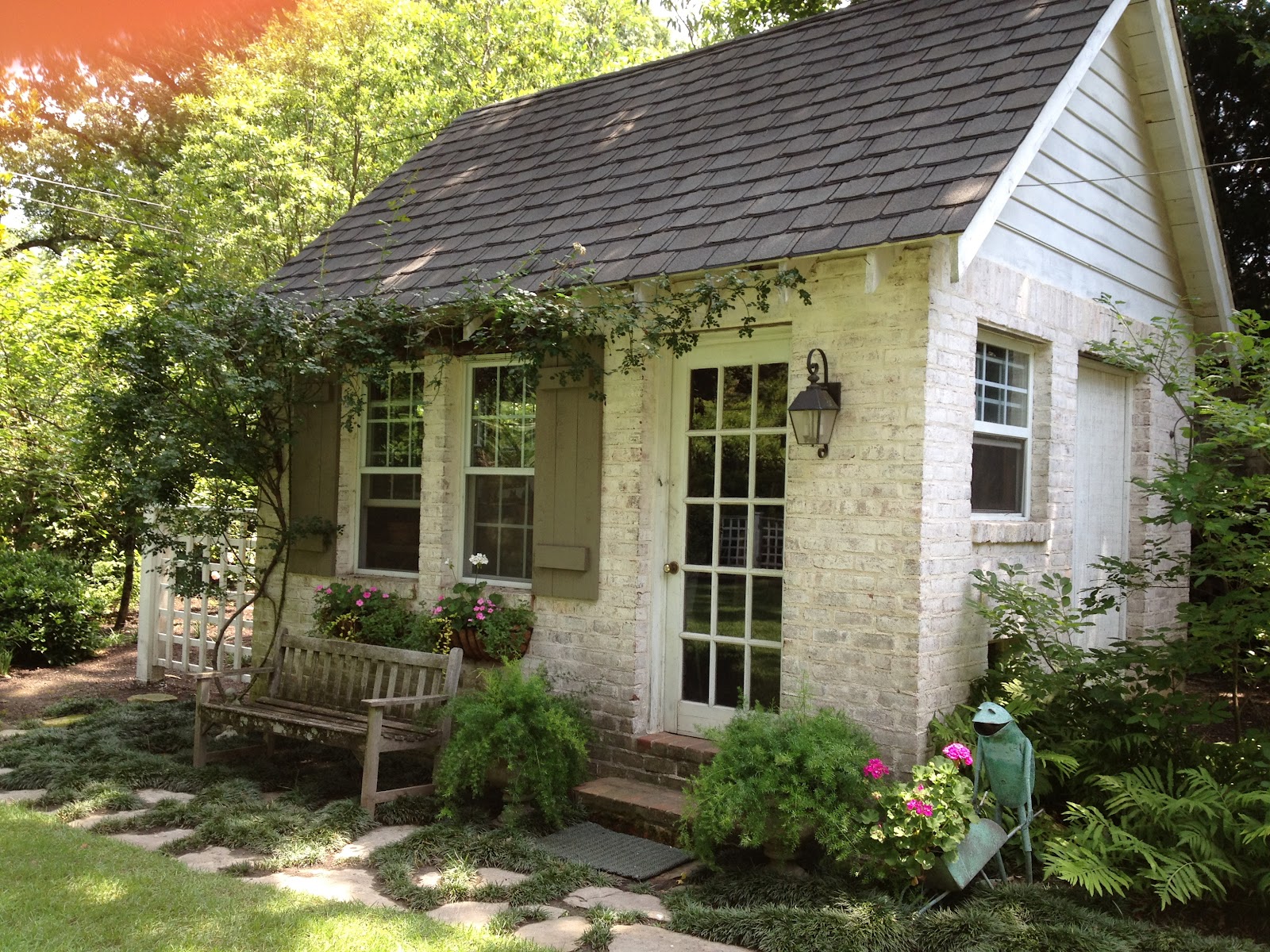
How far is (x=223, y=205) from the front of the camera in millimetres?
14609

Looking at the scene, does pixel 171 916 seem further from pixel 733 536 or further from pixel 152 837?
pixel 733 536

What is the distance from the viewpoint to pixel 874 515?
563 centimetres

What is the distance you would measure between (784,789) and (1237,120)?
960 centimetres

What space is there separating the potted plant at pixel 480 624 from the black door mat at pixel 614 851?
1348mm

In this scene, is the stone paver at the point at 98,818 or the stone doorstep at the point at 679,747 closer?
the stone paver at the point at 98,818

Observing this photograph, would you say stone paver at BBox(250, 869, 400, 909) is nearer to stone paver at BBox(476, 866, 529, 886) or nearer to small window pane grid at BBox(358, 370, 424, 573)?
stone paver at BBox(476, 866, 529, 886)

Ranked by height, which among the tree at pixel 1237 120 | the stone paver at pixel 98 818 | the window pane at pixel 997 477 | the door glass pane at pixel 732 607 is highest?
the tree at pixel 1237 120

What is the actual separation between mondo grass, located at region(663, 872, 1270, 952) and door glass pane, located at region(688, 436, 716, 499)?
8.39 ft

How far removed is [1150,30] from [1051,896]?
5.89 m

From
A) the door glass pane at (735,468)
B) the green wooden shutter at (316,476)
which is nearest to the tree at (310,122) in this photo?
the green wooden shutter at (316,476)

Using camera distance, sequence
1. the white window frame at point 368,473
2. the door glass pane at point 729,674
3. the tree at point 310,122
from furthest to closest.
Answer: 1. the tree at point 310,122
2. the white window frame at point 368,473
3. the door glass pane at point 729,674

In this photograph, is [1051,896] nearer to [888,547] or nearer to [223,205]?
[888,547]

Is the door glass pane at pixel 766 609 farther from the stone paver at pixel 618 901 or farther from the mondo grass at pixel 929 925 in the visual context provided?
the stone paver at pixel 618 901

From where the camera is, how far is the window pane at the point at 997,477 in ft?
20.9
